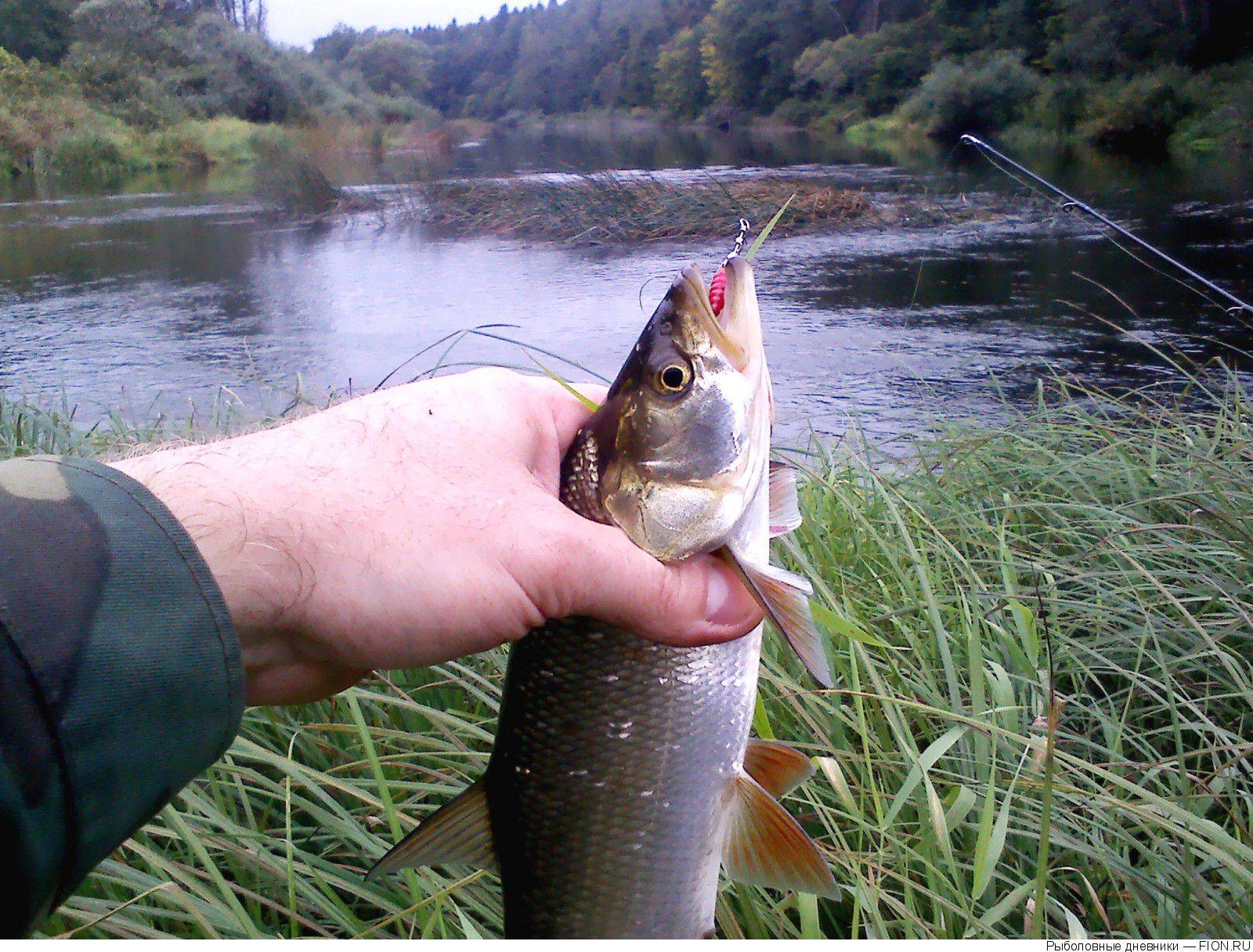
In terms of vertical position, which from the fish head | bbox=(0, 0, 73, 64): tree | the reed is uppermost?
bbox=(0, 0, 73, 64): tree

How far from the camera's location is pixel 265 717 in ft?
7.54

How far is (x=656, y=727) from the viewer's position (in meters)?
1.40

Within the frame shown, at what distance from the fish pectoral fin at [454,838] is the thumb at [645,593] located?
0.35 m

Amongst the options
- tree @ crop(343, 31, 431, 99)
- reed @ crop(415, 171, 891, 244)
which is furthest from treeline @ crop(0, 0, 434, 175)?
reed @ crop(415, 171, 891, 244)

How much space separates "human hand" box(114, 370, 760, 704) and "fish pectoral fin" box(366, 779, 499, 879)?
A: 23 cm

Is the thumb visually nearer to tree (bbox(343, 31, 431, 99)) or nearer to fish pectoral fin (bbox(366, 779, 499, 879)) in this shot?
fish pectoral fin (bbox(366, 779, 499, 879))

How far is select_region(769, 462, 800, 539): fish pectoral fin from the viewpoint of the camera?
1630 millimetres

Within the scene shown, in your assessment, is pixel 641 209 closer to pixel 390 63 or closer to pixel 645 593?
pixel 645 593

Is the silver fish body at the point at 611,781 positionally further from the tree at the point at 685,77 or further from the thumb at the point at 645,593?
the tree at the point at 685,77

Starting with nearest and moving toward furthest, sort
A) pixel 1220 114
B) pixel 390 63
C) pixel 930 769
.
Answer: pixel 930 769, pixel 1220 114, pixel 390 63

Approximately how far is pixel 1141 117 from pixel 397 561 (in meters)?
31.4

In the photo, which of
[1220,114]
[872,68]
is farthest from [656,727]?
[872,68]

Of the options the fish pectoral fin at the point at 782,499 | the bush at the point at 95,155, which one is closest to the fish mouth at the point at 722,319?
the fish pectoral fin at the point at 782,499

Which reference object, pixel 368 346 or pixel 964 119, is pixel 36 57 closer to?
pixel 964 119
